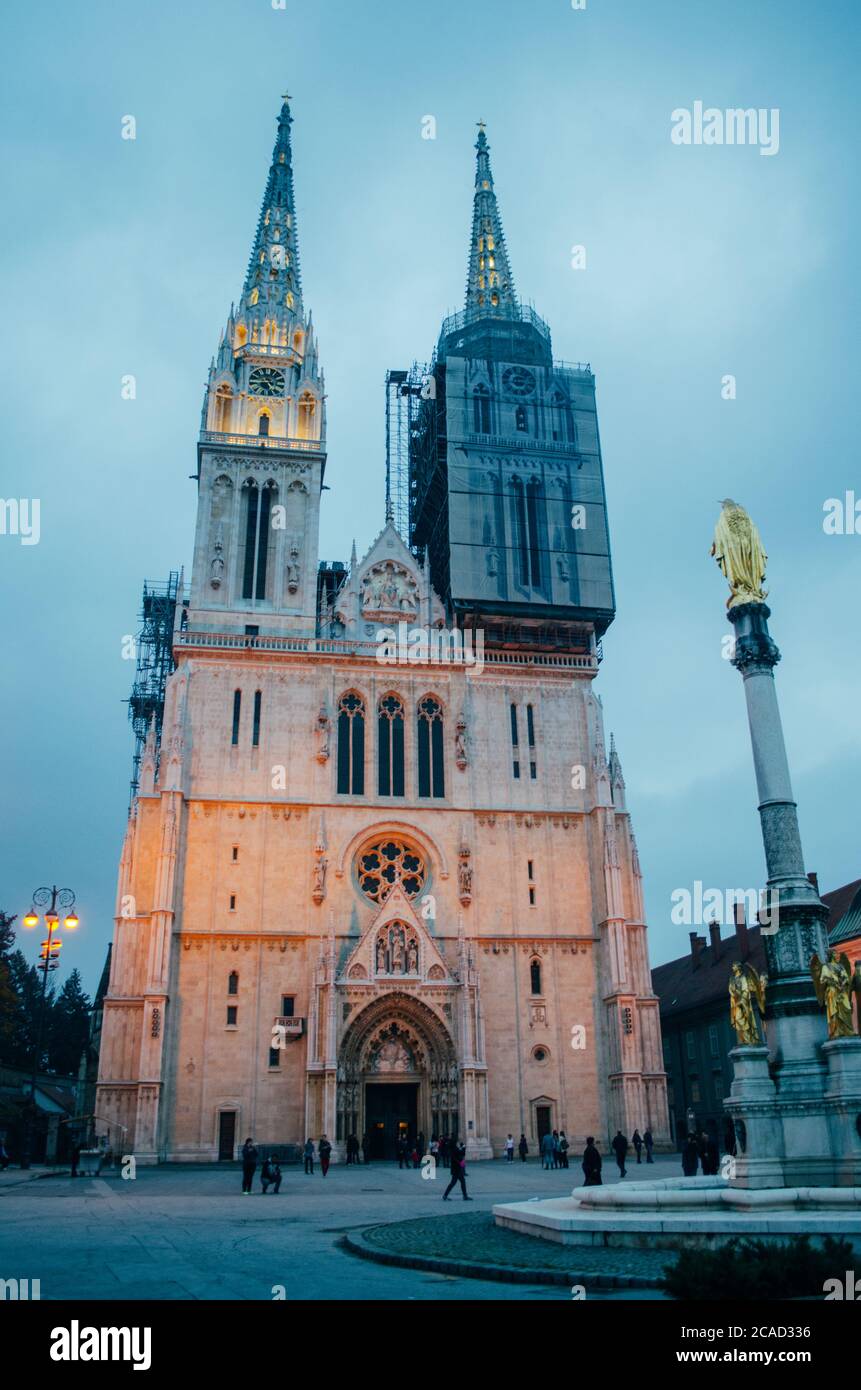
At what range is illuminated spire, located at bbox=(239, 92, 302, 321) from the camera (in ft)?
166

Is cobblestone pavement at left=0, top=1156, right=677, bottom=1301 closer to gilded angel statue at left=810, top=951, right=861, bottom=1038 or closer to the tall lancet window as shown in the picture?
gilded angel statue at left=810, top=951, right=861, bottom=1038

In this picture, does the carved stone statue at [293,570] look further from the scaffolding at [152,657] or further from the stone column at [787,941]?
the stone column at [787,941]

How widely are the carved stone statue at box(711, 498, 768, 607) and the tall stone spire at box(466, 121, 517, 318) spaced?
130 feet

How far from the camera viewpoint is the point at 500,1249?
1247 cm

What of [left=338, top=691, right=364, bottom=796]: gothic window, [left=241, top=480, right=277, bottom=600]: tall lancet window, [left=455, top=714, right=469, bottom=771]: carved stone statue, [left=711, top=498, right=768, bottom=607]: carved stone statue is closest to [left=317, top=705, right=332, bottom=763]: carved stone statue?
[left=338, top=691, right=364, bottom=796]: gothic window

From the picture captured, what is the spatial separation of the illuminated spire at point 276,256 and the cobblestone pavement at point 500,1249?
1730 inches

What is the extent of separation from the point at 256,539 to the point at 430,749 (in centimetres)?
1170

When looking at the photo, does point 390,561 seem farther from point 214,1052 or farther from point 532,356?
point 214,1052

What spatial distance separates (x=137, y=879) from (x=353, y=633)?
13.1 m

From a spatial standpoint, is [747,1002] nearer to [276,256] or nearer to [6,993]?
[6,993]

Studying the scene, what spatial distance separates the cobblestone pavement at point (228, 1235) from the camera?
991 centimetres

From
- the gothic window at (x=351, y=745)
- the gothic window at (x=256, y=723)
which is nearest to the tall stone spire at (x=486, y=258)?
the gothic window at (x=351, y=745)

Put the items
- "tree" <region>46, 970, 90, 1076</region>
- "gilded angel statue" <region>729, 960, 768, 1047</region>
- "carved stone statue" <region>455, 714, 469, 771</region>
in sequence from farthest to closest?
"tree" <region>46, 970, 90, 1076</region>, "carved stone statue" <region>455, 714, 469, 771</region>, "gilded angel statue" <region>729, 960, 768, 1047</region>
